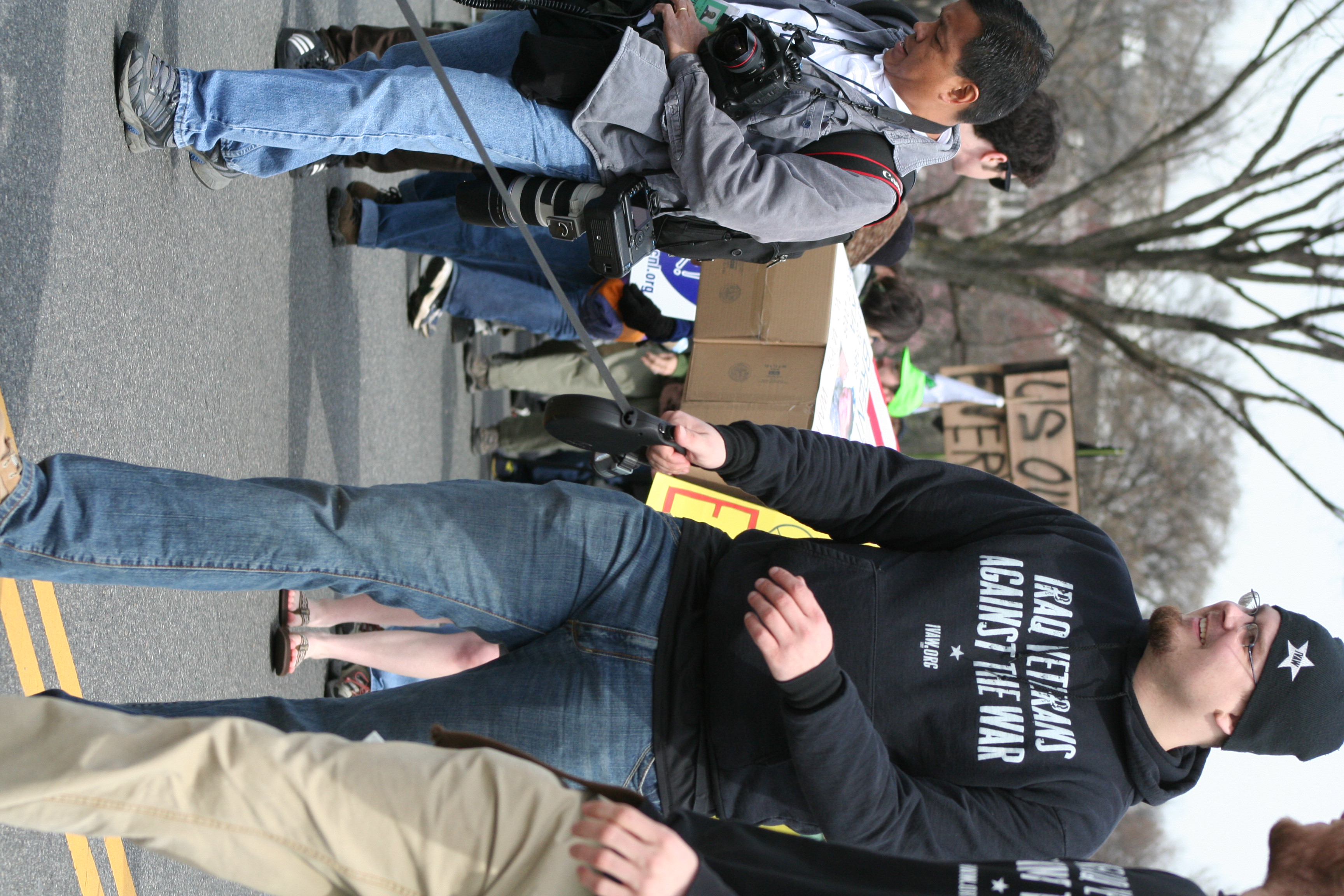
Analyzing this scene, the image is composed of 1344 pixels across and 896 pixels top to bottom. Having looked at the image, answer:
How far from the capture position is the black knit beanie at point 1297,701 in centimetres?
220

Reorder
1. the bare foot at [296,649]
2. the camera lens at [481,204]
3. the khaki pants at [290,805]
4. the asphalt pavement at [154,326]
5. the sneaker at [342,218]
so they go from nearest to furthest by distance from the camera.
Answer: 1. the khaki pants at [290,805]
2. the asphalt pavement at [154,326]
3. the camera lens at [481,204]
4. the bare foot at [296,649]
5. the sneaker at [342,218]

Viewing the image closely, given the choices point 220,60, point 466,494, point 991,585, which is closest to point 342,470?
point 220,60

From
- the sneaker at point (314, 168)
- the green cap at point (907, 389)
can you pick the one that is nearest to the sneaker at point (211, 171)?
the sneaker at point (314, 168)

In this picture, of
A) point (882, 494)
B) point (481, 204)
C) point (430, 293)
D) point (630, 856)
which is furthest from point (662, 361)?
point (630, 856)

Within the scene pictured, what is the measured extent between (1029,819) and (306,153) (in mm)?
2655

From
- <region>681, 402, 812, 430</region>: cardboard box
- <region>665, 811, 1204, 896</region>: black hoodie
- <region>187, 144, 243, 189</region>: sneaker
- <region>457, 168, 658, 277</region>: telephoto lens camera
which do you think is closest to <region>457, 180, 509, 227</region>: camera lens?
<region>457, 168, 658, 277</region>: telephoto lens camera

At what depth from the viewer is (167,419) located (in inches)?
127

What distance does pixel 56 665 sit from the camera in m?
2.61

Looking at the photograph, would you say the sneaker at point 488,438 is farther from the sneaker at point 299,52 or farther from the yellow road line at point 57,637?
the yellow road line at point 57,637

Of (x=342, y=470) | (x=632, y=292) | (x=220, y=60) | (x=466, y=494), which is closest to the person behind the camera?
(x=466, y=494)

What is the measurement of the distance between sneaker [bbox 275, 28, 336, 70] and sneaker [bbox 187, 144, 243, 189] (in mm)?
754

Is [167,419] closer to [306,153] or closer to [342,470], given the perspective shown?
[306,153]

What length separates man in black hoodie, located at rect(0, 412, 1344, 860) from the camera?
1.99 m

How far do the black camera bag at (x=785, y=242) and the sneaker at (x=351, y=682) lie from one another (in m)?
2.29
